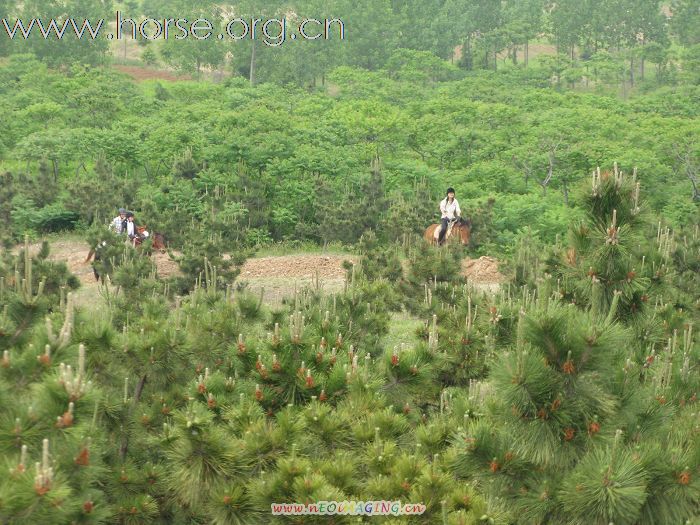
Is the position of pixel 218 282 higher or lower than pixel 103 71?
lower

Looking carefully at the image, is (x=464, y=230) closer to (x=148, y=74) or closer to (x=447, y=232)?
(x=447, y=232)

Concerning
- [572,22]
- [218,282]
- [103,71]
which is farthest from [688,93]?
[218,282]

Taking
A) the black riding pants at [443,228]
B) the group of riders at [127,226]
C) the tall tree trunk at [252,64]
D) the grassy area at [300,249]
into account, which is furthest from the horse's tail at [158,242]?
the tall tree trunk at [252,64]

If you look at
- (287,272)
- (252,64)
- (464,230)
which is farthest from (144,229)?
(252,64)

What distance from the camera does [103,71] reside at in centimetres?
5522

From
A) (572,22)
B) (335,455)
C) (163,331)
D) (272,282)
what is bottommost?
(272,282)

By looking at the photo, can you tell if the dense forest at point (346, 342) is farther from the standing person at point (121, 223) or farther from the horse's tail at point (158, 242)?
the standing person at point (121, 223)

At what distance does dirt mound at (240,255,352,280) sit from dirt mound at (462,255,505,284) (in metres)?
2.99

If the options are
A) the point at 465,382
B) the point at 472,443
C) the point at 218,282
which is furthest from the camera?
the point at 218,282

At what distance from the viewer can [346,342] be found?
10.9 m

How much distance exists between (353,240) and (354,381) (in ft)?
66.8

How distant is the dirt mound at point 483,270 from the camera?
945 inches

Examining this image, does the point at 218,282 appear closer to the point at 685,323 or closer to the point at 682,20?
the point at 685,323

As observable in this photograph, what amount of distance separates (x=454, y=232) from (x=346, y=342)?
1358 centimetres
